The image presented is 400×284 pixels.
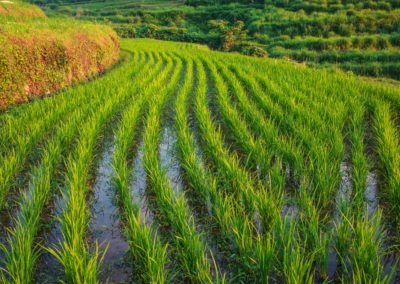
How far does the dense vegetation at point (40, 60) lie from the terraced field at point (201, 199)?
1141mm

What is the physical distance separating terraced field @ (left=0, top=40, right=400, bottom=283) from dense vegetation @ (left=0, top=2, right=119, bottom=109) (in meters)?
1.14

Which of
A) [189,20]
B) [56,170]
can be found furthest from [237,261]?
[189,20]

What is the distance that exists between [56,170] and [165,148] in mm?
1516

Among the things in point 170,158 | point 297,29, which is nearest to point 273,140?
point 170,158

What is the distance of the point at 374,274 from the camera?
6.51 ft

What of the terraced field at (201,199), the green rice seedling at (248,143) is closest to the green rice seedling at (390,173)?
the terraced field at (201,199)

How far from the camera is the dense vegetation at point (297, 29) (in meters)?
19.2

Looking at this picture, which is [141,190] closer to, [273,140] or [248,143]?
[248,143]

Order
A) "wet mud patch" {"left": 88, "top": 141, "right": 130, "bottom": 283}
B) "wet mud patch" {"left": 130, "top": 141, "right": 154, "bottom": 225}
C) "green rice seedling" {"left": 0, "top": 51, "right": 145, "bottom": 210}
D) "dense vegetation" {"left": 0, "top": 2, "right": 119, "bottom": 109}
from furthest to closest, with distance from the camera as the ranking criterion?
"dense vegetation" {"left": 0, "top": 2, "right": 119, "bottom": 109} → "green rice seedling" {"left": 0, "top": 51, "right": 145, "bottom": 210} → "wet mud patch" {"left": 130, "top": 141, "right": 154, "bottom": 225} → "wet mud patch" {"left": 88, "top": 141, "right": 130, "bottom": 283}

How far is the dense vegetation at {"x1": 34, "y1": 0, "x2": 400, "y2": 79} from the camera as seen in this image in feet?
63.2

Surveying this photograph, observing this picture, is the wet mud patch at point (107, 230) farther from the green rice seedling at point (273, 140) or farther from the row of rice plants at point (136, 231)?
the green rice seedling at point (273, 140)

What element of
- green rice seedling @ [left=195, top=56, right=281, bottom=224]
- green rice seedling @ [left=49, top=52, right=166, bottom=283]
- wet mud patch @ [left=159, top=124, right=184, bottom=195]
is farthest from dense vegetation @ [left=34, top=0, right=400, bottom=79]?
green rice seedling @ [left=49, top=52, right=166, bottom=283]

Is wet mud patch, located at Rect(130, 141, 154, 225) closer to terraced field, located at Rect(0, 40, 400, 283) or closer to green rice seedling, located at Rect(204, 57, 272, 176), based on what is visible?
terraced field, located at Rect(0, 40, 400, 283)

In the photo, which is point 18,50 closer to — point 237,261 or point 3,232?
point 3,232
